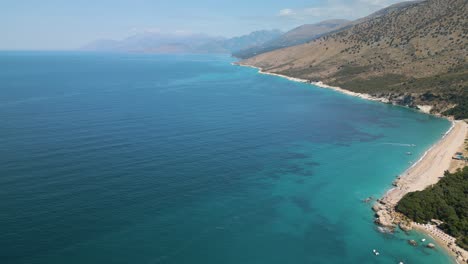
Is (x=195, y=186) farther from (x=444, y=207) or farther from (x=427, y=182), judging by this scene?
(x=427, y=182)

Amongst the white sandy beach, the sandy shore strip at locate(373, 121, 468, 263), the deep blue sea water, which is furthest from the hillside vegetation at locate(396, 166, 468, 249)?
the deep blue sea water

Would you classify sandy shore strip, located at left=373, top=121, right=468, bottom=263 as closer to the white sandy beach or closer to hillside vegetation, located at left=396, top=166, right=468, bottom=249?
the white sandy beach

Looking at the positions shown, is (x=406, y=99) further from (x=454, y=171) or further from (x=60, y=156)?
(x=60, y=156)

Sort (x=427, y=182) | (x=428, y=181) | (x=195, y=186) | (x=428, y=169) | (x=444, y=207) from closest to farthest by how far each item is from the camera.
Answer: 1. (x=444, y=207)
2. (x=195, y=186)
3. (x=427, y=182)
4. (x=428, y=181)
5. (x=428, y=169)

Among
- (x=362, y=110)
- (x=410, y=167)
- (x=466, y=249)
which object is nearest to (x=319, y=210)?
(x=466, y=249)

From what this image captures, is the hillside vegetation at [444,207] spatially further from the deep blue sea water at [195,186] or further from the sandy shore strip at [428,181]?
the deep blue sea water at [195,186]

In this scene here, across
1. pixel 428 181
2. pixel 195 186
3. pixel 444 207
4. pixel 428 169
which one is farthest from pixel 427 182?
pixel 195 186

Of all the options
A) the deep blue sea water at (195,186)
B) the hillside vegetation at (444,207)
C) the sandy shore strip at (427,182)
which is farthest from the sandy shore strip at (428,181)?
the deep blue sea water at (195,186)
